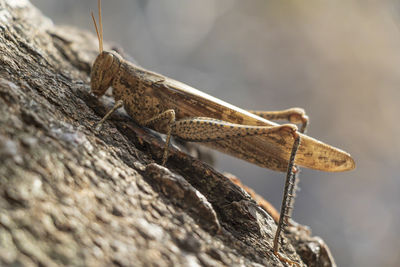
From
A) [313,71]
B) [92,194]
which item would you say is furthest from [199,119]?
[313,71]

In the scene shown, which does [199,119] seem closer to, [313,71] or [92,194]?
[92,194]

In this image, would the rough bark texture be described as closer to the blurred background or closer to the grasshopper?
the grasshopper

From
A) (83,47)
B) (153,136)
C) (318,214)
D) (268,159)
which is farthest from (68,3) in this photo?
(318,214)

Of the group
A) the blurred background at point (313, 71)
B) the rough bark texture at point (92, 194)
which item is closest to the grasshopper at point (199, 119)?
the rough bark texture at point (92, 194)

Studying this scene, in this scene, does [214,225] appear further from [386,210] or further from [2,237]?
[386,210]

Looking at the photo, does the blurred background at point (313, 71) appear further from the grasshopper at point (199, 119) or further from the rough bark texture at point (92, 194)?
the rough bark texture at point (92, 194)

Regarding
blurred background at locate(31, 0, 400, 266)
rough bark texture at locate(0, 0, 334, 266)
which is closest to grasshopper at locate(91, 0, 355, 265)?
rough bark texture at locate(0, 0, 334, 266)
